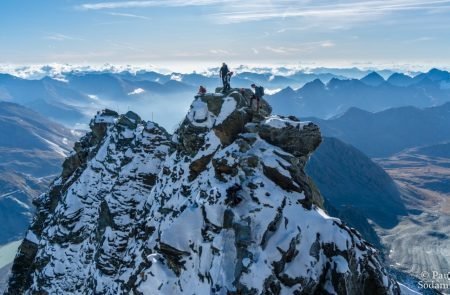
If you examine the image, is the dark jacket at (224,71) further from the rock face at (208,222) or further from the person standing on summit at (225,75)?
the rock face at (208,222)

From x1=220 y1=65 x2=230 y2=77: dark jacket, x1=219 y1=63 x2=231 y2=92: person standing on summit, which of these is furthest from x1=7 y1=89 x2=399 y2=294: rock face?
x1=220 y1=65 x2=230 y2=77: dark jacket

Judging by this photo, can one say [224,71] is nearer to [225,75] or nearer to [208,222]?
[225,75]

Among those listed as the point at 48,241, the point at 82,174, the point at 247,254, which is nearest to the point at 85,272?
the point at 48,241

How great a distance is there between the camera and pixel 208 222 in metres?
45.2

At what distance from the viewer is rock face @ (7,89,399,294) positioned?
40656 millimetres

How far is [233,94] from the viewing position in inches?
2375

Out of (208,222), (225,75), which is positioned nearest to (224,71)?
(225,75)

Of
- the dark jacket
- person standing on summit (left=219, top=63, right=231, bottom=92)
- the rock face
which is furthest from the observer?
person standing on summit (left=219, top=63, right=231, bottom=92)

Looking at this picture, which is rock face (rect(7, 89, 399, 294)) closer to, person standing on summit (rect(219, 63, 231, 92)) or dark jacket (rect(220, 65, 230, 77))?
person standing on summit (rect(219, 63, 231, 92))

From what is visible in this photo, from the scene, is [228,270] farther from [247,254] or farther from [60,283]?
[60,283]

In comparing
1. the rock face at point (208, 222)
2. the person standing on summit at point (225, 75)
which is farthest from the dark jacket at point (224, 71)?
the rock face at point (208, 222)

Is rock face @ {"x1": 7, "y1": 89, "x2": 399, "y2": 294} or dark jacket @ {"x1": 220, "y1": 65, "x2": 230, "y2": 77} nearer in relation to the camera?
rock face @ {"x1": 7, "y1": 89, "x2": 399, "y2": 294}

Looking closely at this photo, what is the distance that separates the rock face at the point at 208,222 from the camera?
40.7 m

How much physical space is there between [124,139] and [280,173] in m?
46.1
